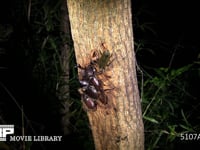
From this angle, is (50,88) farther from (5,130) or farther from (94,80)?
(94,80)

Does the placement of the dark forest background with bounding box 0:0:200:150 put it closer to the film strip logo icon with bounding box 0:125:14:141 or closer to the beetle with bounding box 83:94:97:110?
the film strip logo icon with bounding box 0:125:14:141

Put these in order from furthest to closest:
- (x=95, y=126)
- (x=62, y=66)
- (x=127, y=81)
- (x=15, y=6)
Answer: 1. (x=15, y=6)
2. (x=62, y=66)
3. (x=95, y=126)
4. (x=127, y=81)

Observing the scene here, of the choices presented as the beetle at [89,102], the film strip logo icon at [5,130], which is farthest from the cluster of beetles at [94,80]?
the film strip logo icon at [5,130]

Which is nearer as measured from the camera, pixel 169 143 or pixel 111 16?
pixel 111 16

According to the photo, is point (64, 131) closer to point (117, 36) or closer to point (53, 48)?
point (53, 48)

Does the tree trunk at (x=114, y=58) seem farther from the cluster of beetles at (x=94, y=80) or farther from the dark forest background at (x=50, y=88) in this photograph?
the dark forest background at (x=50, y=88)

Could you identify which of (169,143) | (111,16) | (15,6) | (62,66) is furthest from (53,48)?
(111,16)

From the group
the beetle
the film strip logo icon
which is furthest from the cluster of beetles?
the film strip logo icon
